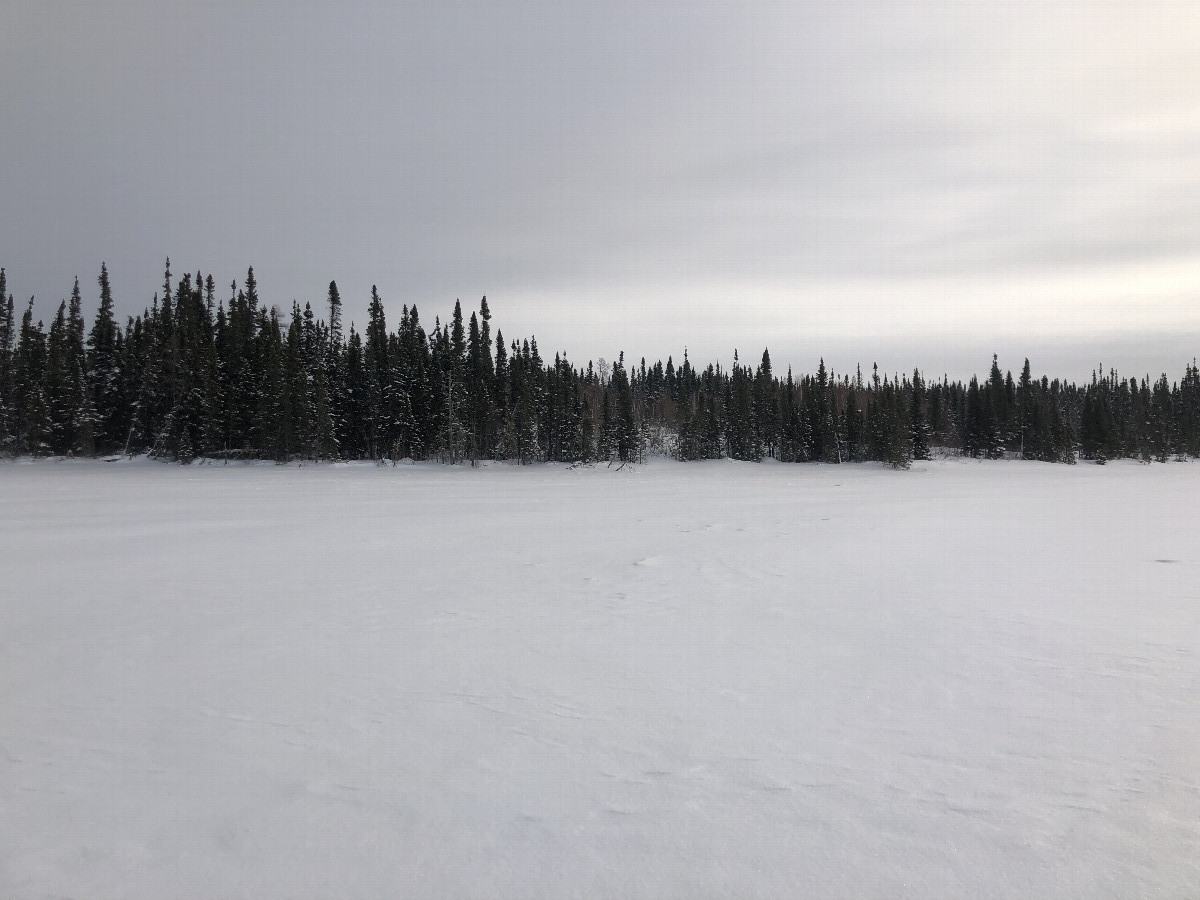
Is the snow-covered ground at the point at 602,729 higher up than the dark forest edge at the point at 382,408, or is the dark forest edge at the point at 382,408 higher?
the dark forest edge at the point at 382,408

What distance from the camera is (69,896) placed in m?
3.16

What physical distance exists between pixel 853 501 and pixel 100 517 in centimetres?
2787

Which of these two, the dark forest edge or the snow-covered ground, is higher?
the dark forest edge

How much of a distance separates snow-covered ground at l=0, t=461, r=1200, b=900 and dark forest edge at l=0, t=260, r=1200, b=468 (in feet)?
167

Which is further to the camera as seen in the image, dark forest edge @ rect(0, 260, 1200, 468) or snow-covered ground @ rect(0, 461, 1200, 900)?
dark forest edge @ rect(0, 260, 1200, 468)

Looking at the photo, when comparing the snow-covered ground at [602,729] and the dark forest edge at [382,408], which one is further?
the dark forest edge at [382,408]

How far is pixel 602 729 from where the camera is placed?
485 cm

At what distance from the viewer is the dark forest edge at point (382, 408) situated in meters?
55.5

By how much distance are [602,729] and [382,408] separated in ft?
207

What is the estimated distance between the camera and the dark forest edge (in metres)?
55.5

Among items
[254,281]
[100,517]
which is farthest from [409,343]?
[100,517]

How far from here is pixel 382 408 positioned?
209 ft

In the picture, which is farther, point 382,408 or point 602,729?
point 382,408

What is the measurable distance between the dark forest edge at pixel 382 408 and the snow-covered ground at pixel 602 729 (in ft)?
167
